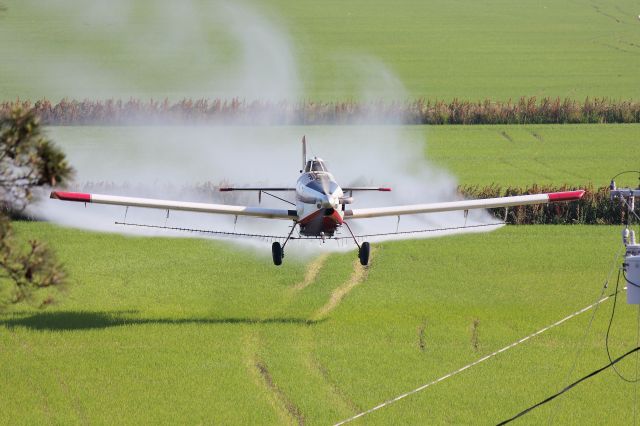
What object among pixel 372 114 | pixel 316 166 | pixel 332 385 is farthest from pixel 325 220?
pixel 372 114

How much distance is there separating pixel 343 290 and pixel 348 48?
81244 mm

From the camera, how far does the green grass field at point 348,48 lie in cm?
10781

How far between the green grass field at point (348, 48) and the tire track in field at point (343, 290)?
5397 centimetres

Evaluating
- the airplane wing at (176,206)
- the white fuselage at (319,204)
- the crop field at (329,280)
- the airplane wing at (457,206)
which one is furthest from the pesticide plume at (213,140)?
the white fuselage at (319,204)

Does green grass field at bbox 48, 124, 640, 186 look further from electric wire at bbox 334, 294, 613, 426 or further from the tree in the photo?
the tree

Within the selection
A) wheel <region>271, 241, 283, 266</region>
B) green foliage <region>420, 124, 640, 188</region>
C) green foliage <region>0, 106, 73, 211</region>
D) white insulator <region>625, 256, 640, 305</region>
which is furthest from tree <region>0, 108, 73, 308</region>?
green foliage <region>420, 124, 640, 188</region>

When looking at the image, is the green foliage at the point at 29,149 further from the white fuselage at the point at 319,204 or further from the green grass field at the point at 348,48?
the green grass field at the point at 348,48

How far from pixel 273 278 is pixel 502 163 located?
29.8 metres

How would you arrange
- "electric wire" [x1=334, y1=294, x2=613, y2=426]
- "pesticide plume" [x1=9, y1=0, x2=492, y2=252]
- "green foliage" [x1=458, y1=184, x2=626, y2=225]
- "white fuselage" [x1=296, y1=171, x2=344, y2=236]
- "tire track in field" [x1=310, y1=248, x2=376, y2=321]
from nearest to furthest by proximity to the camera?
"electric wire" [x1=334, y1=294, x2=613, y2=426] → "white fuselage" [x1=296, y1=171, x2=344, y2=236] → "tire track in field" [x1=310, y1=248, x2=376, y2=321] → "green foliage" [x1=458, y1=184, x2=626, y2=225] → "pesticide plume" [x1=9, y1=0, x2=492, y2=252]

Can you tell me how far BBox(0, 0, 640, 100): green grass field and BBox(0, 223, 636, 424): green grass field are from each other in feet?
172

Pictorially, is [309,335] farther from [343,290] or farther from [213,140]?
[213,140]

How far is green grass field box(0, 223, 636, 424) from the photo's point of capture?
32781 millimetres

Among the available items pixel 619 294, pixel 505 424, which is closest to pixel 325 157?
pixel 619 294

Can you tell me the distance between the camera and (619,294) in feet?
146
